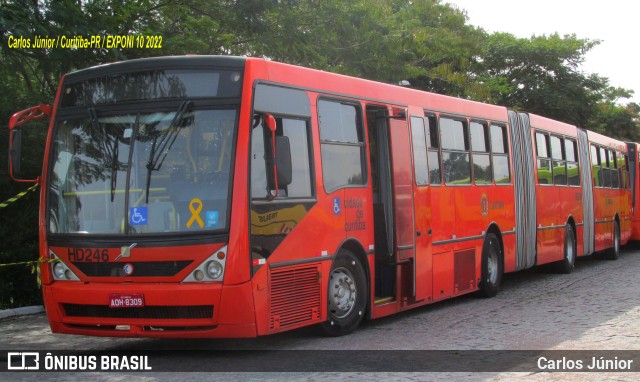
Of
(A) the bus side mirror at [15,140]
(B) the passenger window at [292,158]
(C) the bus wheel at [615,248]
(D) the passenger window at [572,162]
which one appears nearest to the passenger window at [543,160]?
(D) the passenger window at [572,162]

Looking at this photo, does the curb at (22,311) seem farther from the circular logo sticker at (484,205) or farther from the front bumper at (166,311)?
the circular logo sticker at (484,205)

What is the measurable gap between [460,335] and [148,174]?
3.99 m

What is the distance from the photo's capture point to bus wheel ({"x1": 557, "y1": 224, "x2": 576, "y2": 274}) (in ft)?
59.4

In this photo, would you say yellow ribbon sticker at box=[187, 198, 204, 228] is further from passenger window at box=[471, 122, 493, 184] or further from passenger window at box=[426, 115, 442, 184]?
passenger window at box=[471, 122, 493, 184]

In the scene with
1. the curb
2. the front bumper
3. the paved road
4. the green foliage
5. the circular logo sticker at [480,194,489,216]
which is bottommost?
the paved road

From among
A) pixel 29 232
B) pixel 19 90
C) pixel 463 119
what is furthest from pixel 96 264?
pixel 463 119

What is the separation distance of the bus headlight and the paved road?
931mm

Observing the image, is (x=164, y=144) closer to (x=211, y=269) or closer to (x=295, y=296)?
(x=211, y=269)

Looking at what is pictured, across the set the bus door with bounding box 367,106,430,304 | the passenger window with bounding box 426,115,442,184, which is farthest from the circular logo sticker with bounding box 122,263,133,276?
the passenger window with bounding box 426,115,442,184

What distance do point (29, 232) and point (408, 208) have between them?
19.4 ft

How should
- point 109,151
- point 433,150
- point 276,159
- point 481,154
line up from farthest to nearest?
point 481,154 < point 433,150 < point 109,151 < point 276,159

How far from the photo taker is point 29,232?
13.0 metres

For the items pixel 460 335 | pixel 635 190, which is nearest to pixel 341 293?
pixel 460 335

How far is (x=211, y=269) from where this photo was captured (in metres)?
8.05
